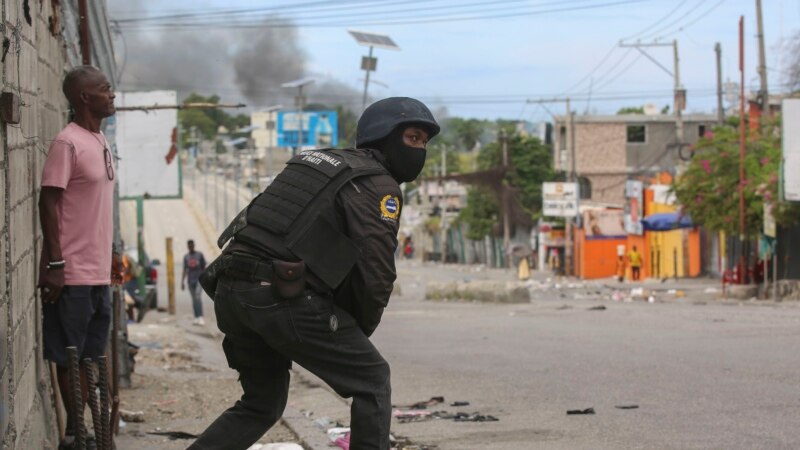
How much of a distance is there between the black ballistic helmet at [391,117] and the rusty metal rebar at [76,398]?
156cm

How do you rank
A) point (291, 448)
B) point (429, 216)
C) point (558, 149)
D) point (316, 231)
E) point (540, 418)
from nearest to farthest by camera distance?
point (316, 231)
point (291, 448)
point (540, 418)
point (558, 149)
point (429, 216)

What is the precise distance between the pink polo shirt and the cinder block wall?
139 mm

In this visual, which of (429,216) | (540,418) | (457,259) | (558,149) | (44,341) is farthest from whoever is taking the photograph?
(429,216)

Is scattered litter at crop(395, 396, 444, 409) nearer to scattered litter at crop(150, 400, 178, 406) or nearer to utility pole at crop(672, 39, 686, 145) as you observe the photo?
scattered litter at crop(150, 400, 178, 406)

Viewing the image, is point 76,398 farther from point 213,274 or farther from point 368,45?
point 368,45

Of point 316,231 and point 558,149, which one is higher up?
point 558,149

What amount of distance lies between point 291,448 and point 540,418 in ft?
6.79

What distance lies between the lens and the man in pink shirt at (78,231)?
5688 millimetres

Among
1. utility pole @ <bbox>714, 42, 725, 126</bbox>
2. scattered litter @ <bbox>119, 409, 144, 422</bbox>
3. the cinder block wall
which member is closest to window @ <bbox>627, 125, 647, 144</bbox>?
utility pole @ <bbox>714, 42, 725, 126</bbox>

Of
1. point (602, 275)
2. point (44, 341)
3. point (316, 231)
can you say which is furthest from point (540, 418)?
point (602, 275)

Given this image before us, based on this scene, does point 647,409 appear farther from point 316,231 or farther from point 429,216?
point 429,216

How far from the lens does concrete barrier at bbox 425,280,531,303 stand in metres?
26.7

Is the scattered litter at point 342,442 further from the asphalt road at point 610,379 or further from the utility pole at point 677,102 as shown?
the utility pole at point 677,102

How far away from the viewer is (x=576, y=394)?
9141 mm
